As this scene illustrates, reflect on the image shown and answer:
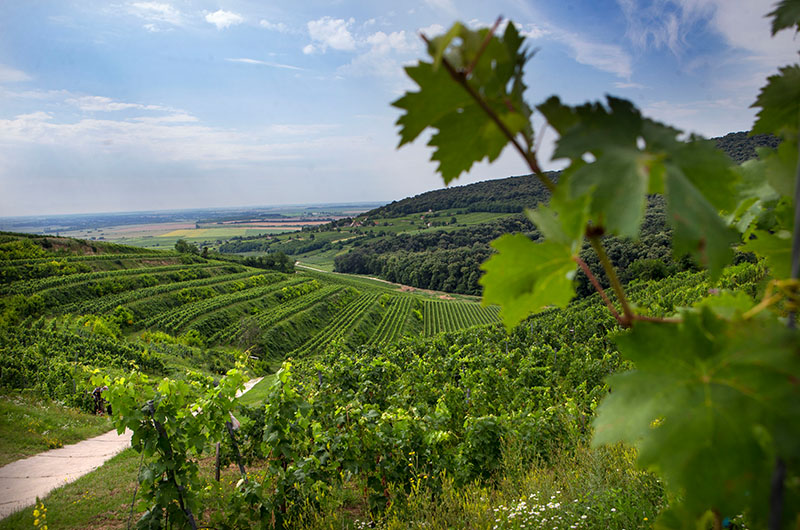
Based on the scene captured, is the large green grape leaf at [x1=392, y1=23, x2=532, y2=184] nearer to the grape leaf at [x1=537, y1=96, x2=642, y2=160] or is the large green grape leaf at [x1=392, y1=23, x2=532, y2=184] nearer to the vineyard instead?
the grape leaf at [x1=537, y1=96, x2=642, y2=160]

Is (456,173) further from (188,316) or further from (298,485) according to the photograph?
(188,316)

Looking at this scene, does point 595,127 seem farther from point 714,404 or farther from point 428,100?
point 714,404

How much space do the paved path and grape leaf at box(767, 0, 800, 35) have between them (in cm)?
1039

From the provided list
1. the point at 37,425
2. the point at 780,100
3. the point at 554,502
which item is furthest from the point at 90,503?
the point at 780,100

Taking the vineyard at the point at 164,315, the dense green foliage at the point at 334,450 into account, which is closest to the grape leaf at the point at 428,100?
the dense green foliage at the point at 334,450

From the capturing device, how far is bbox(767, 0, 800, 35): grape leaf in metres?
0.69

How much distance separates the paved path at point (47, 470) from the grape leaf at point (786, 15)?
10.4m

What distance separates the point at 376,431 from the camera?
4.98 metres

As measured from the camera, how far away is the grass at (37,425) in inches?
485

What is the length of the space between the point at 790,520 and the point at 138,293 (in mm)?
53690

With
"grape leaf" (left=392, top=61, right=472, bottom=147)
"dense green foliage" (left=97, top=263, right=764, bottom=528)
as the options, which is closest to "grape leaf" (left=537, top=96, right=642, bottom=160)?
"grape leaf" (left=392, top=61, right=472, bottom=147)

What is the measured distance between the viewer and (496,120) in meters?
0.49

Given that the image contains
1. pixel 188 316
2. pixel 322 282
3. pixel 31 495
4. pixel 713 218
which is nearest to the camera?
pixel 713 218

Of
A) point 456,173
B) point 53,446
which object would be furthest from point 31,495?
point 456,173
